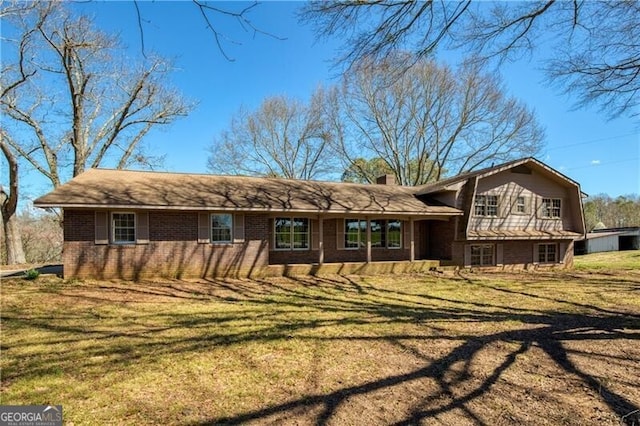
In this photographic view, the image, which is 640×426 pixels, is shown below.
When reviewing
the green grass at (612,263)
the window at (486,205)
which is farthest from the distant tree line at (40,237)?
the green grass at (612,263)

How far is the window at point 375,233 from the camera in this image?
1791 cm

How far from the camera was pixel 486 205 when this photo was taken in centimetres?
1827

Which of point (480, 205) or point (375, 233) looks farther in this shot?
point (375, 233)

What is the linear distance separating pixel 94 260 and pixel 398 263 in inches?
461

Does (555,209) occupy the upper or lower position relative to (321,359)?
upper

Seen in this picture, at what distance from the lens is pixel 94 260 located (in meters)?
12.5

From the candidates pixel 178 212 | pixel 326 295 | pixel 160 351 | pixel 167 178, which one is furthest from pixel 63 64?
pixel 160 351

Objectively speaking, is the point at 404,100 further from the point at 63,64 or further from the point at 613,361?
the point at 613,361

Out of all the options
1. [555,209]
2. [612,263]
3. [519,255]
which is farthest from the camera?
[612,263]

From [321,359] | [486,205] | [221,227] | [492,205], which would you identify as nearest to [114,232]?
[221,227]

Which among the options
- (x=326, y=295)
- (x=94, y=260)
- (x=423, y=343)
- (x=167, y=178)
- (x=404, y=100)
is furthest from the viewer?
(x=404, y=100)

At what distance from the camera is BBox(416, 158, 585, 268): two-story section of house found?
58.5 ft

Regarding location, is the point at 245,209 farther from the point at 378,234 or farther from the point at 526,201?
the point at 526,201

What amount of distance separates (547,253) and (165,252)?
61.1 ft
